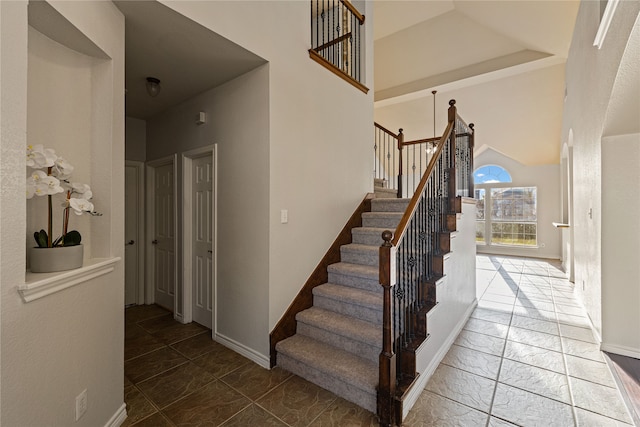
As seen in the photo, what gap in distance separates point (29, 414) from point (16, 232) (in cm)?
79

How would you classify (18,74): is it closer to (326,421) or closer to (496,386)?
(326,421)

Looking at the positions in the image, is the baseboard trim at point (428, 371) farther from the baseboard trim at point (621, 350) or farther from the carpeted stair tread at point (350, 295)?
the baseboard trim at point (621, 350)

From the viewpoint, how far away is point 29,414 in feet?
4.00

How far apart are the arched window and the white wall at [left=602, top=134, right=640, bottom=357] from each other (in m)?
6.13

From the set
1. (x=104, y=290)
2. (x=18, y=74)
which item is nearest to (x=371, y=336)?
(x=104, y=290)

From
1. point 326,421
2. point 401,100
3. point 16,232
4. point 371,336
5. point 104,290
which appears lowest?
point 326,421

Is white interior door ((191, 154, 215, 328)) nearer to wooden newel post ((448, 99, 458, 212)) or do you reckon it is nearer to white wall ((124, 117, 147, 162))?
white wall ((124, 117, 147, 162))

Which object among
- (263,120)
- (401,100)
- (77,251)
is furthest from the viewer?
(401,100)

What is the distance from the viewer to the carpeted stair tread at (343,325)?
7.48ft

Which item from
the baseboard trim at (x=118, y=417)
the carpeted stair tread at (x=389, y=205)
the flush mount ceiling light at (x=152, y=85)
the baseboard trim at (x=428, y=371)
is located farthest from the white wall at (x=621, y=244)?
the flush mount ceiling light at (x=152, y=85)

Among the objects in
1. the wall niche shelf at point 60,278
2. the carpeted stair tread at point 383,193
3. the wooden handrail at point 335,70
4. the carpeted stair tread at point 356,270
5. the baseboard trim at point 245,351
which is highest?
the wooden handrail at point 335,70

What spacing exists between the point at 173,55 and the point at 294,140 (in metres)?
1.21

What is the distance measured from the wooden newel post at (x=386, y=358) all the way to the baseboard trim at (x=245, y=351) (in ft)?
3.52

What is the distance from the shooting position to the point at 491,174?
8781 mm
